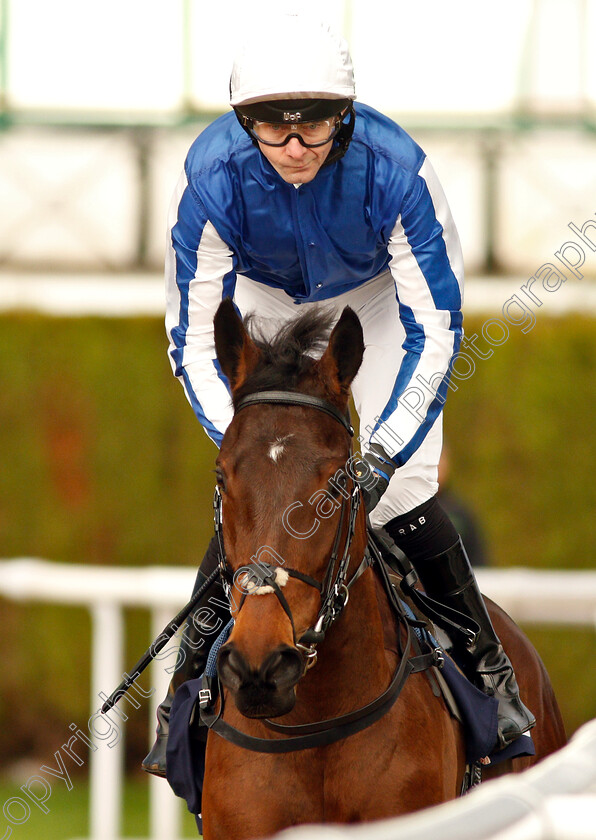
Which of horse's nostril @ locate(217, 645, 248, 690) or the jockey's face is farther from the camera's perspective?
the jockey's face

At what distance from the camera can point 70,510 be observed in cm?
633

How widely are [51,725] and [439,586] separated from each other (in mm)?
3606

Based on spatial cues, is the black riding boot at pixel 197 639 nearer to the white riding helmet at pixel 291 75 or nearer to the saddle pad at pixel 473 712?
the saddle pad at pixel 473 712

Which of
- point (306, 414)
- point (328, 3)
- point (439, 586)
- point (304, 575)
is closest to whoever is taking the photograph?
point (304, 575)

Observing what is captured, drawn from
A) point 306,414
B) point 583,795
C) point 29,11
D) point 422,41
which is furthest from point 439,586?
point 29,11

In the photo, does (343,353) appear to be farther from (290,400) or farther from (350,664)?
(350,664)

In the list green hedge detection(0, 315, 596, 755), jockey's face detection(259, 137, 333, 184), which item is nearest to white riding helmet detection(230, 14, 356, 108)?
jockey's face detection(259, 137, 333, 184)

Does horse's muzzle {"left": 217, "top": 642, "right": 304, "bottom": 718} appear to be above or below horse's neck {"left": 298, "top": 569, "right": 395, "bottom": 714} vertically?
above

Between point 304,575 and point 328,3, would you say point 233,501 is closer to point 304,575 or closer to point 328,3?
point 304,575

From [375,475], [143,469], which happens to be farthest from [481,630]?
[143,469]

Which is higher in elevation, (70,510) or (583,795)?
(583,795)

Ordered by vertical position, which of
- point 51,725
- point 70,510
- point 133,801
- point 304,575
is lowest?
point 133,801

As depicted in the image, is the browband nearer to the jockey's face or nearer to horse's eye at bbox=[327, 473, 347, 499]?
horse's eye at bbox=[327, 473, 347, 499]

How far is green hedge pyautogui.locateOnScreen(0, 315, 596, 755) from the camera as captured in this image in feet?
19.7
